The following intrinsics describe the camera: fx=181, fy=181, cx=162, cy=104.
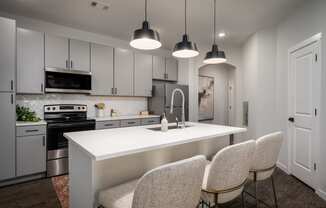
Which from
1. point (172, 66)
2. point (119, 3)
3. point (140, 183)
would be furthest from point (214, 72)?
point (140, 183)

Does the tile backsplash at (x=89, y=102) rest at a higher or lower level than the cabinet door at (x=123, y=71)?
lower

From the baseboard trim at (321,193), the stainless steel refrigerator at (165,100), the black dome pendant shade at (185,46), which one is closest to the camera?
A: the black dome pendant shade at (185,46)

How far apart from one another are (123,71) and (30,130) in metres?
2.02

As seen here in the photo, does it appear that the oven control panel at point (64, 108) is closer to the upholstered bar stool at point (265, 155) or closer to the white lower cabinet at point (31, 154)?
the white lower cabinet at point (31, 154)

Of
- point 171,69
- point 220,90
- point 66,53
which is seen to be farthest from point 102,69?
point 220,90

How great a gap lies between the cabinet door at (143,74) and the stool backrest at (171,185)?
334 centimetres

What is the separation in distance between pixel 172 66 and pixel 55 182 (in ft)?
11.8

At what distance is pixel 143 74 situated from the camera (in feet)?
14.1

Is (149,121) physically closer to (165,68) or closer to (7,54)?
(165,68)

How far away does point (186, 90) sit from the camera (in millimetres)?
4539

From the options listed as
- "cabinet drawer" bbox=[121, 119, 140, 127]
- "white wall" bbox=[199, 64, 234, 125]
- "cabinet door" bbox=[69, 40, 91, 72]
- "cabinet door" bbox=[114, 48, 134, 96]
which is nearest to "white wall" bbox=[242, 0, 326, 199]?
"white wall" bbox=[199, 64, 234, 125]

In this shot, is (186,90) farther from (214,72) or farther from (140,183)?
(140,183)

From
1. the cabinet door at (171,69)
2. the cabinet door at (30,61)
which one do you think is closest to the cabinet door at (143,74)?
the cabinet door at (171,69)

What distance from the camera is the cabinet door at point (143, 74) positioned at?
421cm
